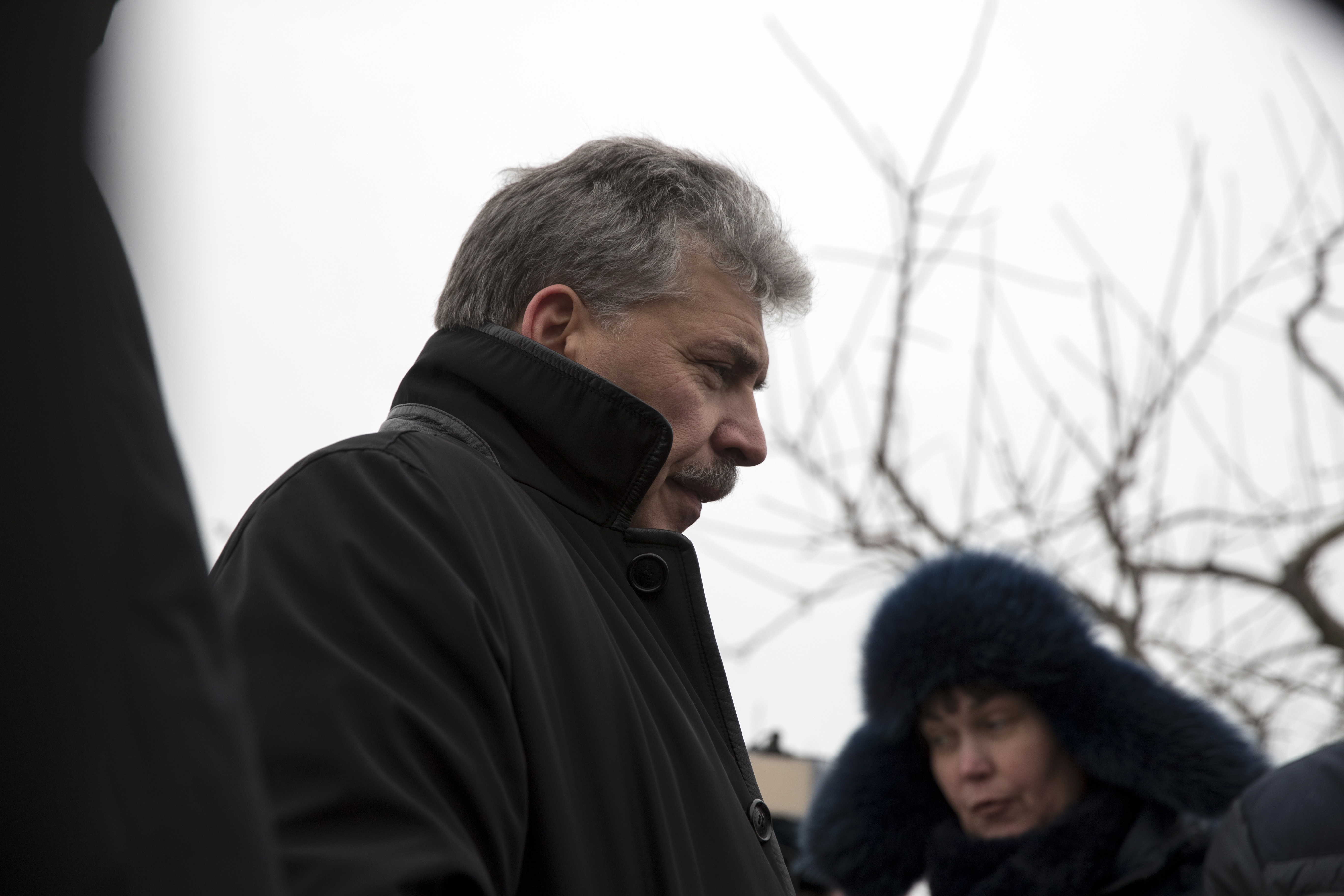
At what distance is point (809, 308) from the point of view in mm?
2373

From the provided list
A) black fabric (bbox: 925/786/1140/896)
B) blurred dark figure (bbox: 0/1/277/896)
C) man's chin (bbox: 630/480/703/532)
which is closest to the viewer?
blurred dark figure (bbox: 0/1/277/896)

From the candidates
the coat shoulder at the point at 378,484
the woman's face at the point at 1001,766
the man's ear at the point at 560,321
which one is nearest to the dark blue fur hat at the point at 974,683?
the woman's face at the point at 1001,766

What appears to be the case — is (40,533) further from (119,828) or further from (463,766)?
(463,766)

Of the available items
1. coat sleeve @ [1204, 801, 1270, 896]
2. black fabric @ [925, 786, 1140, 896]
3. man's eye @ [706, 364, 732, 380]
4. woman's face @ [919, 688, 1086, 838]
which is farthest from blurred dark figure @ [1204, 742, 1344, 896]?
man's eye @ [706, 364, 732, 380]

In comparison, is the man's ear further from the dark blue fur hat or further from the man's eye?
the dark blue fur hat

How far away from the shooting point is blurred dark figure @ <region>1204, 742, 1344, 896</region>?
6.97 ft

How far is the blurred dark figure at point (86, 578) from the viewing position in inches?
17.7

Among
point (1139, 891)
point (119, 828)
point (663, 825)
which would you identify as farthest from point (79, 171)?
point (1139, 891)

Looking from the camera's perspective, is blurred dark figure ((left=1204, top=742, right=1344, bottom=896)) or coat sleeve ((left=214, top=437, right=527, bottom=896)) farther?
blurred dark figure ((left=1204, top=742, right=1344, bottom=896))

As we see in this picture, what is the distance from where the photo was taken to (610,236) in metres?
1.98

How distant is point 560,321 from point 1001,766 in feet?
6.22

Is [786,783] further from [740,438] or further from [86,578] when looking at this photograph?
[86,578]

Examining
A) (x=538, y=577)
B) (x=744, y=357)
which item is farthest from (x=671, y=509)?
(x=538, y=577)

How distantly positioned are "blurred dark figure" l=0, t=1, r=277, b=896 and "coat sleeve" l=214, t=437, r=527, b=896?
529 mm
